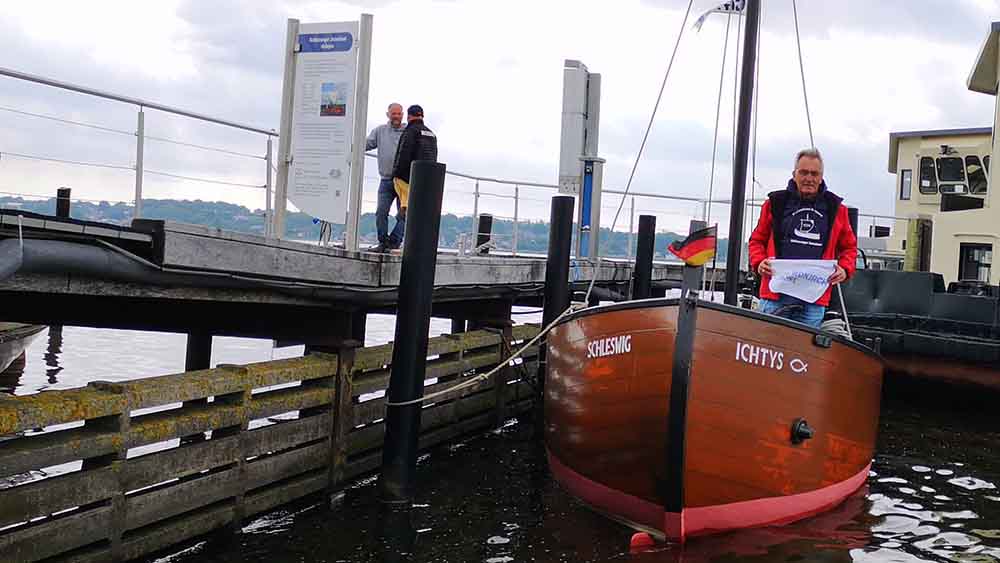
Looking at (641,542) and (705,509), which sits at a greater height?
(705,509)

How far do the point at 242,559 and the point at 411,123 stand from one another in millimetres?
5471

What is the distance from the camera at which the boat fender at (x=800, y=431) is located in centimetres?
734

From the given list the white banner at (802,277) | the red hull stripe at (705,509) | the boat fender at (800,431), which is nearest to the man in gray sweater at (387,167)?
the red hull stripe at (705,509)

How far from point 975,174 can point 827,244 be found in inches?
712

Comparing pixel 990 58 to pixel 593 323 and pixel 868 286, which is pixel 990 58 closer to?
pixel 868 286

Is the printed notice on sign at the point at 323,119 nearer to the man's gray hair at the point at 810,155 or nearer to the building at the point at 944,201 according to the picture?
the man's gray hair at the point at 810,155

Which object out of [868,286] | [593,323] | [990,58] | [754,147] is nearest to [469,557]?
[593,323]

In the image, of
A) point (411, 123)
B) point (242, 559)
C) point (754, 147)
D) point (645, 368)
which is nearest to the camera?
point (242, 559)

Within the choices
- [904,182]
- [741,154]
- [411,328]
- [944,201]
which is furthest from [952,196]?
[411,328]

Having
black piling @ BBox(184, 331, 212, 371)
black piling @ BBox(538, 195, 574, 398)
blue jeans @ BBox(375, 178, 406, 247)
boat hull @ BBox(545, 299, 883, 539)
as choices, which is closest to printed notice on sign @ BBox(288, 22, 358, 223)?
black piling @ BBox(184, 331, 212, 371)

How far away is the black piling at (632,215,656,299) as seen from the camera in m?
13.1

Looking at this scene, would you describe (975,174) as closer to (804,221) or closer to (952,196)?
(952,196)

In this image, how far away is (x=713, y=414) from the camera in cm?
702

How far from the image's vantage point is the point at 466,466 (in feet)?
32.1
